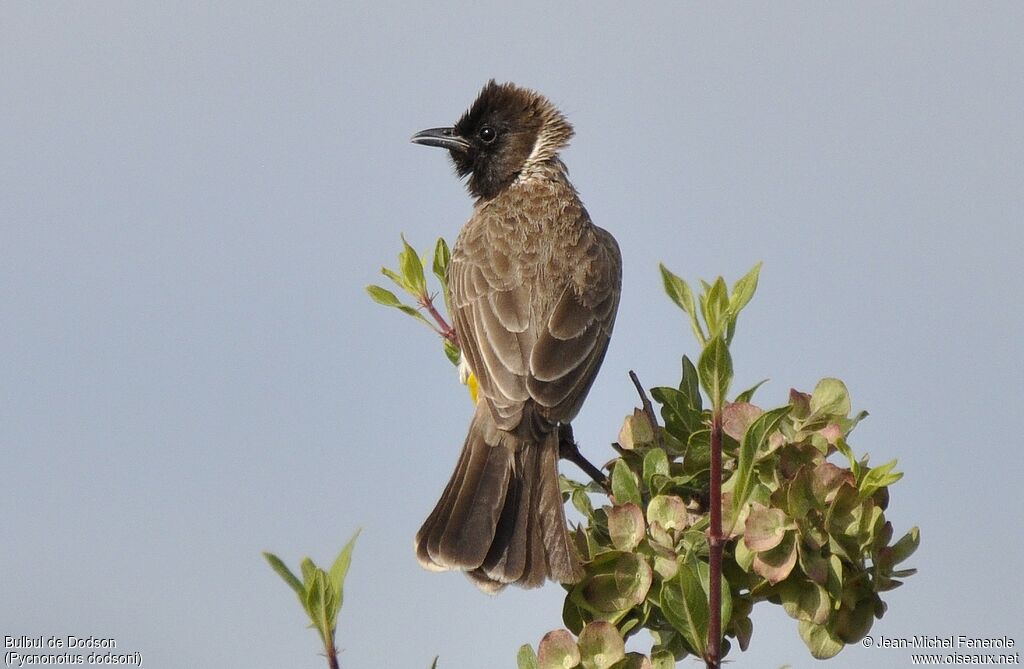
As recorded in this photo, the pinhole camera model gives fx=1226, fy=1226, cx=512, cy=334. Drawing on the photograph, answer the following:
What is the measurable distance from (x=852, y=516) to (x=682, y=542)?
1.11ft

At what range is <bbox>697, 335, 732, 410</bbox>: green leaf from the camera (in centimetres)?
198

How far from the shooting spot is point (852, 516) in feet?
7.93

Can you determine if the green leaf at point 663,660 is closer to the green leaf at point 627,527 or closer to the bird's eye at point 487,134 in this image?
the green leaf at point 627,527

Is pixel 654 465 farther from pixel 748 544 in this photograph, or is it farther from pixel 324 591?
pixel 324 591

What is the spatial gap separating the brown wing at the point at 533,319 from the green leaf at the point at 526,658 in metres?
1.63

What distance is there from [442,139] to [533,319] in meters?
1.73

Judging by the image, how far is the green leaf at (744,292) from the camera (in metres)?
2.14

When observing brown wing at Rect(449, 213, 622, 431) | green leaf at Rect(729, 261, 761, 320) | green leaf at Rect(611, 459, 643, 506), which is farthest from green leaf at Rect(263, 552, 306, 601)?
brown wing at Rect(449, 213, 622, 431)

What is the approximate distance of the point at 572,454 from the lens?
3.76 meters

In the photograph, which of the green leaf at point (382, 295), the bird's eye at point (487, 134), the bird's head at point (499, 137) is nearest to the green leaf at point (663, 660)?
the green leaf at point (382, 295)

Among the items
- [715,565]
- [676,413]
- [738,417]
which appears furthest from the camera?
[676,413]

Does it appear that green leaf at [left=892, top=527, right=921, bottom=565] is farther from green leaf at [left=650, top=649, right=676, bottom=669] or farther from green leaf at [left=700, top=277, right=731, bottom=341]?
green leaf at [left=700, top=277, right=731, bottom=341]

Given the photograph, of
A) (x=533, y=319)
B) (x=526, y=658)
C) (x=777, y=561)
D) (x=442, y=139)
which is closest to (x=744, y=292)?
(x=777, y=561)

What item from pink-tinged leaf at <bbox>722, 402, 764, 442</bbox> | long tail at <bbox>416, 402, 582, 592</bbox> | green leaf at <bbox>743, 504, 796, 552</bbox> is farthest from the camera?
long tail at <bbox>416, 402, 582, 592</bbox>
